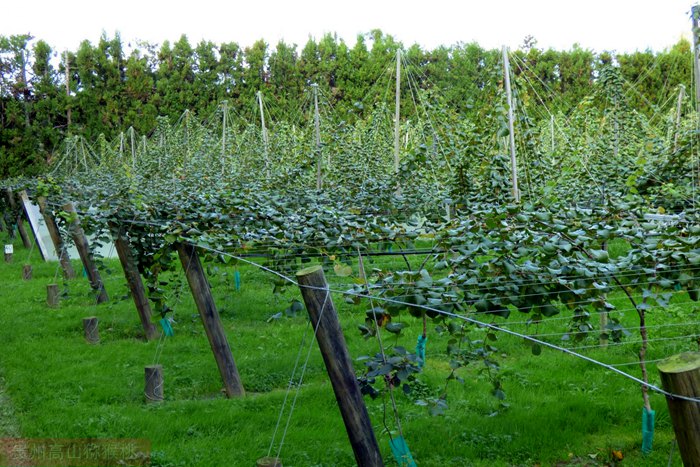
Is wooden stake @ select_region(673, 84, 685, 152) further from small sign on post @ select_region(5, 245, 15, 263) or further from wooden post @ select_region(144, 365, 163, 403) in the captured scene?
small sign on post @ select_region(5, 245, 15, 263)

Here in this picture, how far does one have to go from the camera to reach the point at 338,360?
132 inches

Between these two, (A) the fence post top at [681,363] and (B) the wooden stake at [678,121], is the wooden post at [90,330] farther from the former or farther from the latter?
(B) the wooden stake at [678,121]

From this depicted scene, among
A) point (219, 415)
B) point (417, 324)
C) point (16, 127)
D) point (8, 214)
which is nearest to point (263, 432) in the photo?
point (219, 415)

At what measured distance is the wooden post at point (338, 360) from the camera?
10.7ft

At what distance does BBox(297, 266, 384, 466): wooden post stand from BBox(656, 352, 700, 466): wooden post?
4.98 ft

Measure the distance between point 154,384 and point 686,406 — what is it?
4199 mm

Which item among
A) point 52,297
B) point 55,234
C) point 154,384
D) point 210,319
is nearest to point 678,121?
point 210,319

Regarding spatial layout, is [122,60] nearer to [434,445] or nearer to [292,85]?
[292,85]

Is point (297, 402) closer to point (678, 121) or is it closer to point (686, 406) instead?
point (686, 406)

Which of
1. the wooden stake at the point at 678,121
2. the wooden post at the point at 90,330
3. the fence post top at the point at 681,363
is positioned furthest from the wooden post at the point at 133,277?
the wooden stake at the point at 678,121

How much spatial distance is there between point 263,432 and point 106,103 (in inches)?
681

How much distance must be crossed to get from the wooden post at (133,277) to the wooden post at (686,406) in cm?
544

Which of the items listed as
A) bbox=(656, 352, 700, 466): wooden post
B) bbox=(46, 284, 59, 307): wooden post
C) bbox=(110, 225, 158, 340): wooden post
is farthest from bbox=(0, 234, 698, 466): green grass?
bbox=(656, 352, 700, 466): wooden post

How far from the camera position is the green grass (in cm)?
441
